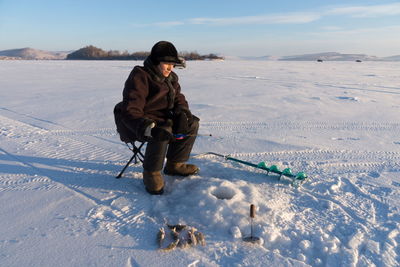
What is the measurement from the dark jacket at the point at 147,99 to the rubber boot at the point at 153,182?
0.33m

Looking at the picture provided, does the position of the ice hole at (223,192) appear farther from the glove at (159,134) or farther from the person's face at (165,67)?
the person's face at (165,67)

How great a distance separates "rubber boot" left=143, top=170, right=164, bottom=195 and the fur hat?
38.1 inches

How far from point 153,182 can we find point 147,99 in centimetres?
75

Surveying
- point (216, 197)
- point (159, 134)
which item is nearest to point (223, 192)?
point (216, 197)

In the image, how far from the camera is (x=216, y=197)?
8.48 feet

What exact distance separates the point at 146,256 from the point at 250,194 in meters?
1.04

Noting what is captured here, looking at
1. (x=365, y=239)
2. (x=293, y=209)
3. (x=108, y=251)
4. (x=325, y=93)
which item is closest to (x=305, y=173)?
(x=293, y=209)

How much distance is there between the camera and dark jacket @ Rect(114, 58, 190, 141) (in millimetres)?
2521

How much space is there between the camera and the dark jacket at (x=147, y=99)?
8.27ft

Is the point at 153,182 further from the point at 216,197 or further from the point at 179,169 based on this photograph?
the point at 216,197

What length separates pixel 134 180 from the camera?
2918 mm

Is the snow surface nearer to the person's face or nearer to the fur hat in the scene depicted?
the person's face

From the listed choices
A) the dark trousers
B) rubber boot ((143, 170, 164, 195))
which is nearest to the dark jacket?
the dark trousers

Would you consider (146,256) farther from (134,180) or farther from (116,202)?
(134,180)
